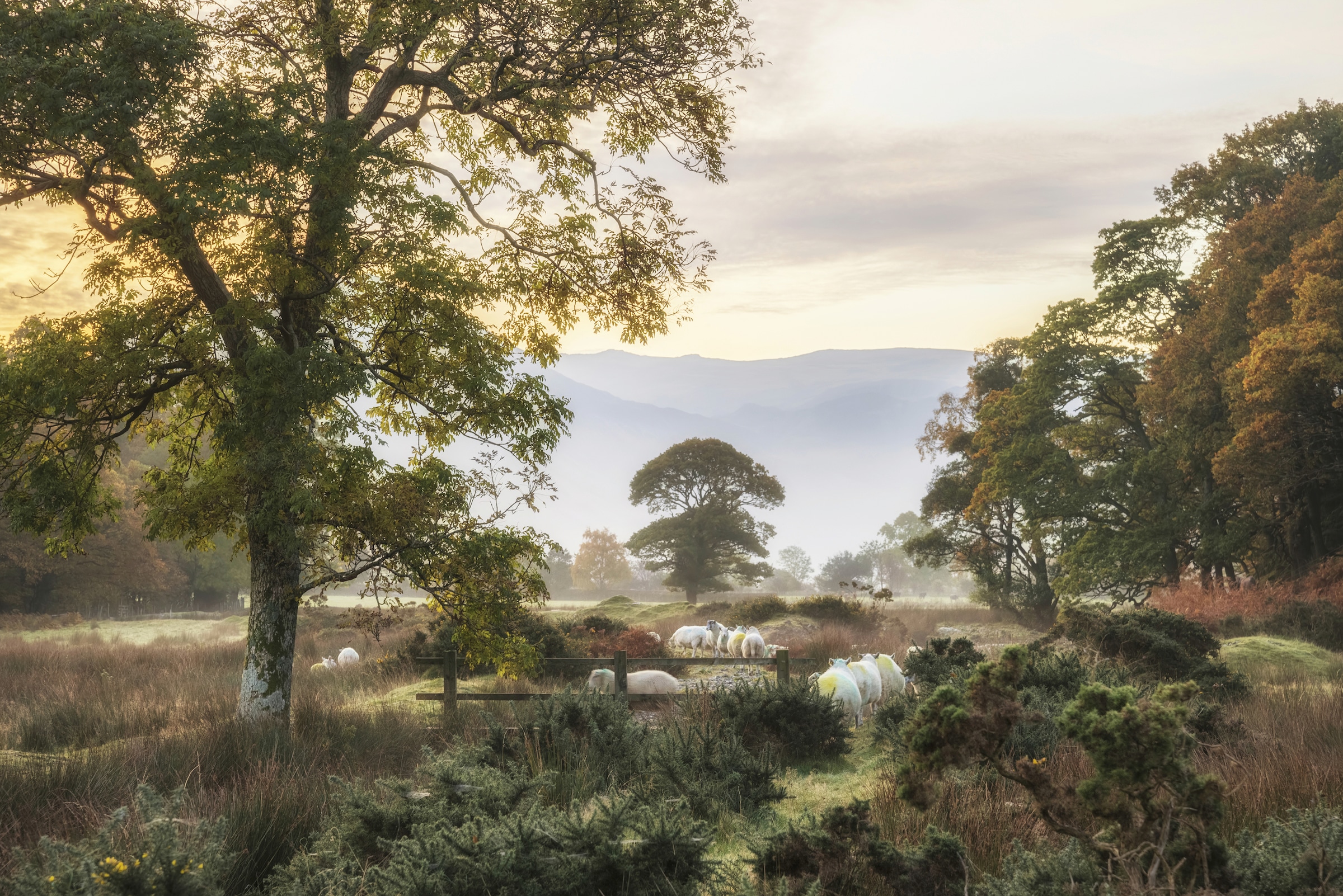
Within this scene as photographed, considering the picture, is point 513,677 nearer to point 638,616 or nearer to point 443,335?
point 443,335

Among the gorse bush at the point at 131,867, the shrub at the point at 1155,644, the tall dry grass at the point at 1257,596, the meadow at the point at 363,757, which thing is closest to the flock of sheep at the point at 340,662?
the meadow at the point at 363,757

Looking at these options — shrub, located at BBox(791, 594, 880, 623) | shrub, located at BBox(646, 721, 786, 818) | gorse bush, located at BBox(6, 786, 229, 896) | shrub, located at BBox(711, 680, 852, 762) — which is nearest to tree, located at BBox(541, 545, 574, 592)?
shrub, located at BBox(791, 594, 880, 623)

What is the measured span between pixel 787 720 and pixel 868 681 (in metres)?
2.85

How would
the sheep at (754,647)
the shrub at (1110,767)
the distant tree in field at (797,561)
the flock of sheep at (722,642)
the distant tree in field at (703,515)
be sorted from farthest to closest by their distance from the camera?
the distant tree in field at (797,561), the distant tree in field at (703,515), the flock of sheep at (722,642), the sheep at (754,647), the shrub at (1110,767)

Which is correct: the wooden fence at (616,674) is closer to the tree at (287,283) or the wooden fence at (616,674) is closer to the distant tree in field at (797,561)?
the tree at (287,283)

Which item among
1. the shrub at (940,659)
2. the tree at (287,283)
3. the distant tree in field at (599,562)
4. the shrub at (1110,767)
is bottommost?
the distant tree in field at (599,562)

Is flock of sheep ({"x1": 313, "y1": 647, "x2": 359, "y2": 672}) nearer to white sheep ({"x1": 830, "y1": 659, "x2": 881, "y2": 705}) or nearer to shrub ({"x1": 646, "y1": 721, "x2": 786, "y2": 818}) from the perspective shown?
white sheep ({"x1": 830, "y1": 659, "x2": 881, "y2": 705})

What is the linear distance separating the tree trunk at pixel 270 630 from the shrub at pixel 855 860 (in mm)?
8126

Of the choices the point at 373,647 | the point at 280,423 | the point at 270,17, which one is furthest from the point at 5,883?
the point at 373,647

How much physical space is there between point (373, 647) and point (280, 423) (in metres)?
16.5

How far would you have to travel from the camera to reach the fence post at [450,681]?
505 inches

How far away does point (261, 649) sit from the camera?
11344 millimetres

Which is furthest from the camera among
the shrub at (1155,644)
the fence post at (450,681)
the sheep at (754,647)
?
the sheep at (754,647)

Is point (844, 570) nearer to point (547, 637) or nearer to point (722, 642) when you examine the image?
point (722, 642)
